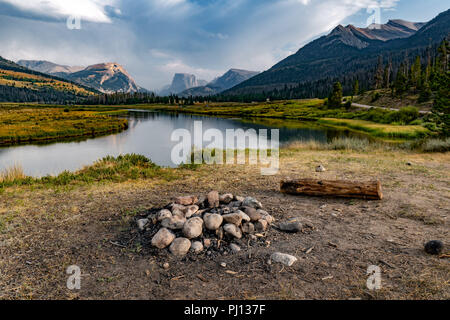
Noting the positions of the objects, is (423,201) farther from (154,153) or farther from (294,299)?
(154,153)

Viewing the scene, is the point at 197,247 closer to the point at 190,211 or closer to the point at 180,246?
the point at 180,246

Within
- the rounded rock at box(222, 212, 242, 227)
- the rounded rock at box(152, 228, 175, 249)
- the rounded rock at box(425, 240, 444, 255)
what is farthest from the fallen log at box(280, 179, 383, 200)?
the rounded rock at box(152, 228, 175, 249)

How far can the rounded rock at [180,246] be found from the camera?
619cm

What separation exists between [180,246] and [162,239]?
1.69ft

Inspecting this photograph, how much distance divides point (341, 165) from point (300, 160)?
285 centimetres

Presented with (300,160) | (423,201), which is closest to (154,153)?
(300,160)

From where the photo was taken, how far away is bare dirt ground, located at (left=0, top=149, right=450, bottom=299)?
495 centimetres

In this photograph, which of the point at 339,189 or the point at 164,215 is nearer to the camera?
the point at 164,215

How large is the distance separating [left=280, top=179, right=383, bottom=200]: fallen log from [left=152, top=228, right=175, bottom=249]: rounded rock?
5810mm

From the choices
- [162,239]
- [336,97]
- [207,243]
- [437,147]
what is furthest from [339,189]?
[336,97]

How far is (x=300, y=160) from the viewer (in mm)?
18453

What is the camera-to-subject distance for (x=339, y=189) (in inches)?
388

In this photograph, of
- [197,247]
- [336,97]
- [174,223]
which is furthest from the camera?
[336,97]

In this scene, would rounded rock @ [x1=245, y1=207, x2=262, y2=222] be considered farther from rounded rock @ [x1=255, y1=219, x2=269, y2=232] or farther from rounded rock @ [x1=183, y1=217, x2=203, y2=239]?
rounded rock @ [x1=183, y1=217, x2=203, y2=239]
